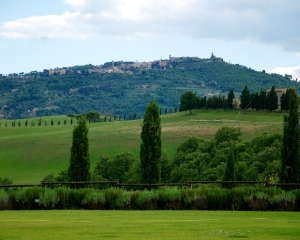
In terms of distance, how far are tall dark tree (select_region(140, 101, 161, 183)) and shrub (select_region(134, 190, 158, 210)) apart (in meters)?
8.93

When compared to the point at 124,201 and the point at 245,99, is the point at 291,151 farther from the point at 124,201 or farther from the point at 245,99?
the point at 245,99

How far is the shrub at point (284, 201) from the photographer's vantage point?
1928 cm

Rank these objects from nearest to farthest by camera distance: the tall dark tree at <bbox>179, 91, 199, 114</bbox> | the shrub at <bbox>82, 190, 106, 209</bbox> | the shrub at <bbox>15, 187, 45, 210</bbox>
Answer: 1. the shrub at <bbox>82, 190, 106, 209</bbox>
2. the shrub at <bbox>15, 187, 45, 210</bbox>
3. the tall dark tree at <bbox>179, 91, 199, 114</bbox>

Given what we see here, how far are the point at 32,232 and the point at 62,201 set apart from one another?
8.84 m

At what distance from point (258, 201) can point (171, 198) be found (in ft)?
9.88

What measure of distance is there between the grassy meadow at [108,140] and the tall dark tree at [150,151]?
Result: 147 ft

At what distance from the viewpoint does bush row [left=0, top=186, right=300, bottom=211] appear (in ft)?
65.1

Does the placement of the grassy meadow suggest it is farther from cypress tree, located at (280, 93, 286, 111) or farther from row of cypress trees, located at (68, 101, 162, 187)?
row of cypress trees, located at (68, 101, 162, 187)

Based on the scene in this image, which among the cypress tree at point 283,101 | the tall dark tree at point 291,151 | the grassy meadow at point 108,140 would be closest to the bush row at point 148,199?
the tall dark tree at point 291,151

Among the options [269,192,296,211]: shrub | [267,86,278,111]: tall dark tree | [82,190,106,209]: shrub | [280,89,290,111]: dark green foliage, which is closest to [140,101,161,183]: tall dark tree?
[82,190,106,209]: shrub

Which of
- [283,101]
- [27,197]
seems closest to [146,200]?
[27,197]

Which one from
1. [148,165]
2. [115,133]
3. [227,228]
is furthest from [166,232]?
[115,133]

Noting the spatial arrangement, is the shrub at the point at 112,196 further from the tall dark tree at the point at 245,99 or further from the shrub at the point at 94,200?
the tall dark tree at the point at 245,99

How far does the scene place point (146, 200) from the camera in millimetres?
20703
